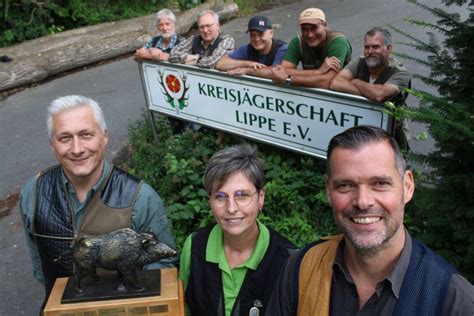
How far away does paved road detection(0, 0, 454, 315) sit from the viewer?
4.68 meters

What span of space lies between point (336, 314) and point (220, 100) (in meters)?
3.54

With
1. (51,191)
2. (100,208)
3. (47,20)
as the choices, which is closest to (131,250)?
(100,208)

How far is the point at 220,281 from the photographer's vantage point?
7.54 ft

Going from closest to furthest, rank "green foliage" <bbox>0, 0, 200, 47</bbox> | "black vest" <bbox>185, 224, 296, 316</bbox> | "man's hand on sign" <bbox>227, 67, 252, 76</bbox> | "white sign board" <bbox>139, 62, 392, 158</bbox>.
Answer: "black vest" <bbox>185, 224, 296, 316</bbox>
"white sign board" <bbox>139, 62, 392, 158</bbox>
"man's hand on sign" <bbox>227, 67, 252, 76</bbox>
"green foliage" <bbox>0, 0, 200, 47</bbox>

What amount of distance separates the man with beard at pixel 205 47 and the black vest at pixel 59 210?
2977 millimetres

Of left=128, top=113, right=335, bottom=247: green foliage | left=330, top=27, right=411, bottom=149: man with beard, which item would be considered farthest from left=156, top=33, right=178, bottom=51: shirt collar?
left=330, top=27, right=411, bottom=149: man with beard

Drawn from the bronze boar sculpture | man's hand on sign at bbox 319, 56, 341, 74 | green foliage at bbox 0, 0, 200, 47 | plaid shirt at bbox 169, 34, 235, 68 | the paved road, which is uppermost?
man's hand on sign at bbox 319, 56, 341, 74

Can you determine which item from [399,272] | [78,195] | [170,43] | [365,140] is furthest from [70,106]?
[170,43]

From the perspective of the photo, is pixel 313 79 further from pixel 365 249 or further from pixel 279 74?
pixel 365 249

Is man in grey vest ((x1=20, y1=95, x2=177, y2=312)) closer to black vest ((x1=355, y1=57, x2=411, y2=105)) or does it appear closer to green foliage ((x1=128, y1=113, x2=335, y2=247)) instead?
green foliage ((x1=128, y1=113, x2=335, y2=247))

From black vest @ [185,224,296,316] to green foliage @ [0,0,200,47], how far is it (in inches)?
436

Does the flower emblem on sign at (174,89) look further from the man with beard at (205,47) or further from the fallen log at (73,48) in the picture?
the fallen log at (73,48)

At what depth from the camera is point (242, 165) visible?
7.58 feet

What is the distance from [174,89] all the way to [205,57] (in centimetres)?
55
